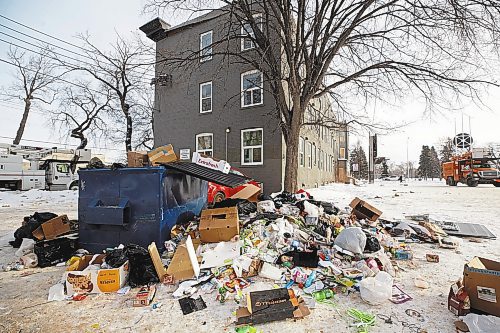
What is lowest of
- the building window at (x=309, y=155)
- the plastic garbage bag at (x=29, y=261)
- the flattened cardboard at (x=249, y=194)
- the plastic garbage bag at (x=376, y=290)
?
the plastic garbage bag at (x=29, y=261)

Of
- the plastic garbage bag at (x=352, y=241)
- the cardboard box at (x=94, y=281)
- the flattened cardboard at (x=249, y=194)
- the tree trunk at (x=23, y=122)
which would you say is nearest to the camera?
the cardboard box at (x=94, y=281)

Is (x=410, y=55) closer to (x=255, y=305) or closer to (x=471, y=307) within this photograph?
(x=471, y=307)

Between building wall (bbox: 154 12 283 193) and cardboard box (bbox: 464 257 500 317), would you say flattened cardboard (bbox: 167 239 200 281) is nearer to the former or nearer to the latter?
cardboard box (bbox: 464 257 500 317)

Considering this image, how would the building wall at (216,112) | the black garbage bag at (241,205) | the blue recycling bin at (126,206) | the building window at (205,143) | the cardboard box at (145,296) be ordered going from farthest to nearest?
the building window at (205,143)
the building wall at (216,112)
the black garbage bag at (241,205)
the blue recycling bin at (126,206)
the cardboard box at (145,296)

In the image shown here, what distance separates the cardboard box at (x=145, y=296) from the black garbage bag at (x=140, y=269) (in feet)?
0.44

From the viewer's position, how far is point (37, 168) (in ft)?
59.6

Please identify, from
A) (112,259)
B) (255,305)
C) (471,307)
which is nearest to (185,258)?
(112,259)

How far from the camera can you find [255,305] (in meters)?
2.37

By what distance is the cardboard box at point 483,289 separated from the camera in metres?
2.13

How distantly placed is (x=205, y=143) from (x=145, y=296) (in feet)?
38.4

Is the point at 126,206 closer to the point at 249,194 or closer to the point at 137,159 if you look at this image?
the point at 137,159

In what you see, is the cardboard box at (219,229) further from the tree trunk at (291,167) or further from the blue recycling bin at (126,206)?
the tree trunk at (291,167)

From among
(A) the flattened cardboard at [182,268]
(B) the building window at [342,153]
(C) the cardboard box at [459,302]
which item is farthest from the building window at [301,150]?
(B) the building window at [342,153]

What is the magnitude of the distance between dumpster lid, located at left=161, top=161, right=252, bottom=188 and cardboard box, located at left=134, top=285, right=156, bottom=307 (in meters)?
1.68
